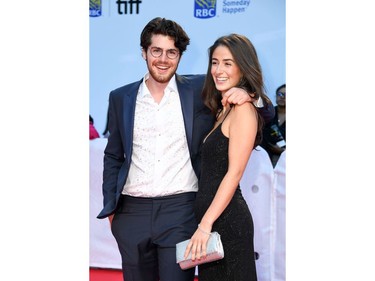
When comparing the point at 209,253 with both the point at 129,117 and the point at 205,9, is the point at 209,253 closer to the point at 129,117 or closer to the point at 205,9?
the point at 129,117

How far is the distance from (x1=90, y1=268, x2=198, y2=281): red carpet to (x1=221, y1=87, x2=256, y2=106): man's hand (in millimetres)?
1675

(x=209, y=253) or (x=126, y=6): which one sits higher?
(x=126, y=6)

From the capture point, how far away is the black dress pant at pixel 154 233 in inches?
102

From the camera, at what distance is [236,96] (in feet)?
7.73

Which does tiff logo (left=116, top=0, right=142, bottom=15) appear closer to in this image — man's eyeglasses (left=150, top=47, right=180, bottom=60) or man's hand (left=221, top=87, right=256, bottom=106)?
man's eyeglasses (left=150, top=47, right=180, bottom=60)

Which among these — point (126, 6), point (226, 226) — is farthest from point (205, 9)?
point (226, 226)

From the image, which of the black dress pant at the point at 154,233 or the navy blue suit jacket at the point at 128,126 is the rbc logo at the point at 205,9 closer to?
the navy blue suit jacket at the point at 128,126

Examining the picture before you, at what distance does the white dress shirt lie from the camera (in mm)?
2635

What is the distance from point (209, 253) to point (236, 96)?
0.56 metres

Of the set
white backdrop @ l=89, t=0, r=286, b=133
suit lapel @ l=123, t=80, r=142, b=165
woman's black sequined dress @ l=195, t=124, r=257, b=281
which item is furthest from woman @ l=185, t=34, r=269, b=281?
white backdrop @ l=89, t=0, r=286, b=133
